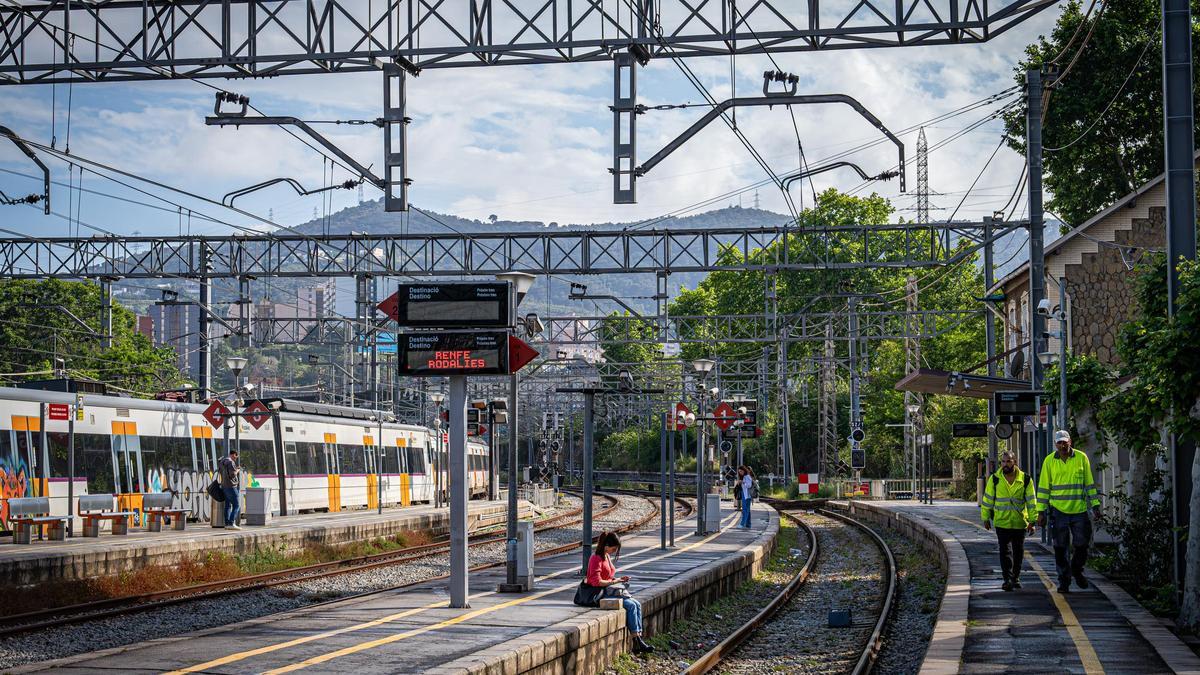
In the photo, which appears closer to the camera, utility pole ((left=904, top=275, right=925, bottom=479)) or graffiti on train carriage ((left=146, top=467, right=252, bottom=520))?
graffiti on train carriage ((left=146, top=467, right=252, bottom=520))

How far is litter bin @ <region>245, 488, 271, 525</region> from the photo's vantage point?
30.3 meters

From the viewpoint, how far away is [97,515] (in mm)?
25516

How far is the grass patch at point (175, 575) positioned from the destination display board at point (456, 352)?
782 cm

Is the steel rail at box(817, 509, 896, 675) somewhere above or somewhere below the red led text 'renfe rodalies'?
below

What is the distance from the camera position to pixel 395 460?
4750cm

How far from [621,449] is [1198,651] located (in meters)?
98.3

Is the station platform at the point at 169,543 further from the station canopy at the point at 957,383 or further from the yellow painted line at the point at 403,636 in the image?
the station canopy at the point at 957,383

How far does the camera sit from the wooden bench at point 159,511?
90.1 feet

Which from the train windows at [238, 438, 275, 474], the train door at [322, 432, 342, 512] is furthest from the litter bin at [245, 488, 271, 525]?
the train door at [322, 432, 342, 512]

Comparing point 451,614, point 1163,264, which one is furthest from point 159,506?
point 1163,264

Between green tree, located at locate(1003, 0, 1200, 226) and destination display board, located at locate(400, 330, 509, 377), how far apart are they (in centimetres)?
3069

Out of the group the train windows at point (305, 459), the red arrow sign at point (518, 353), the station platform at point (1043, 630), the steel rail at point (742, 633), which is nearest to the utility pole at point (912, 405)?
the train windows at point (305, 459)

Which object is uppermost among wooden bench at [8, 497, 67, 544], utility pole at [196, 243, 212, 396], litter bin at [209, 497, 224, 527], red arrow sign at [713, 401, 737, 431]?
utility pole at [196, 243, 212, 396]

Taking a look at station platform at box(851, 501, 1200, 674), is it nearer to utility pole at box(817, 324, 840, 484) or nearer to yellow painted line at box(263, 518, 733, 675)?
yellow painted line at box(263, 518, 733, 675)
